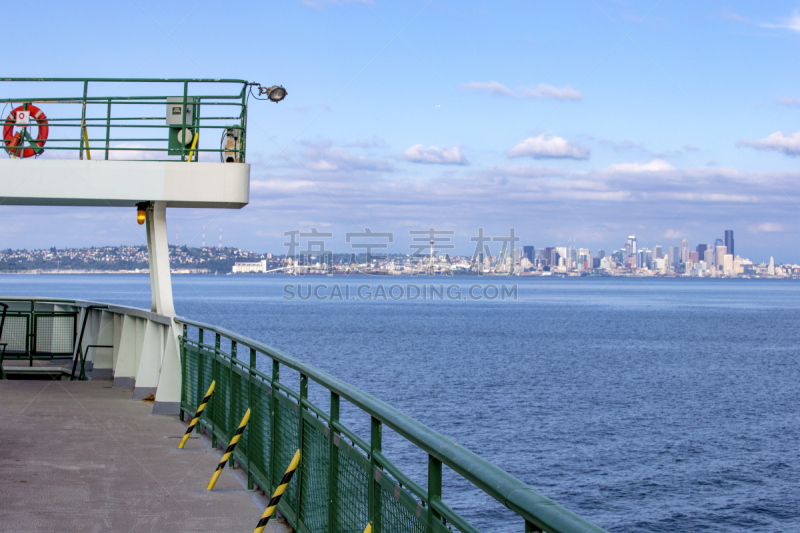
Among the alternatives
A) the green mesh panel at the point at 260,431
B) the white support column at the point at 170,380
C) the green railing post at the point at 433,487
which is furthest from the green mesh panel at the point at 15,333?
the green railing post at the point at 433,487

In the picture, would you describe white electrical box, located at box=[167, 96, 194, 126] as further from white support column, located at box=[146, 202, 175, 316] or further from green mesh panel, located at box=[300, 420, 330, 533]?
green mesh panel, located at box=[300, 420, 330, 533]

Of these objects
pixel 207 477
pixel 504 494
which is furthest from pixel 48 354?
pixel 504 494

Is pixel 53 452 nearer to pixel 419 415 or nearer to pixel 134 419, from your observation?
pixel 134 419

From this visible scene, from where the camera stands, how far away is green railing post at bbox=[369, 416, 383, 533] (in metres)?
3.58

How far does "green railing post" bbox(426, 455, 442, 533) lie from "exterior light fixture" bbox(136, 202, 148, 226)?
8.49 meters

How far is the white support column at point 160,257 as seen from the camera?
10.3m

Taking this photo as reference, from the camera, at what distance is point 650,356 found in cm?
6112

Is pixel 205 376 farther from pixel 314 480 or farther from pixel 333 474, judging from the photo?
pixel 333 474

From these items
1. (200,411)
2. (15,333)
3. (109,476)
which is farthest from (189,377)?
(15,333)

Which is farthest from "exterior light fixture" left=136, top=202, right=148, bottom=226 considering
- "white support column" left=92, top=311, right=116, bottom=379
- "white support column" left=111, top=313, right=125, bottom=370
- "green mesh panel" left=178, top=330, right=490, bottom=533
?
"white support column" left=92, top=311, right=116, bottom=379

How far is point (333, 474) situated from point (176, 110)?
7.99 m

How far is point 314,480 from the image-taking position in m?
4.73

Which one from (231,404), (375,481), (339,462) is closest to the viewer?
(375,481)

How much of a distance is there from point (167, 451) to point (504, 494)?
20.3 feet
